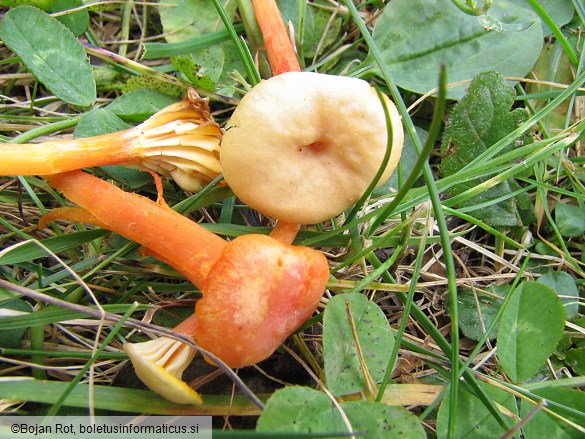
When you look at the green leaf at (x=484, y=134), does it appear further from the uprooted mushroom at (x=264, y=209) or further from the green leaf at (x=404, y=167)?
the uprooted mushroom at (x=264, y=209)

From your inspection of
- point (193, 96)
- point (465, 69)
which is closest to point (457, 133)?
point (465, 69)

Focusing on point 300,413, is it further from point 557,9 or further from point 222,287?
point 557,9

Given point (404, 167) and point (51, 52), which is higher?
point (51, 52)

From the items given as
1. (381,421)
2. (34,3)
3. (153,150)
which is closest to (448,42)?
(153,150)

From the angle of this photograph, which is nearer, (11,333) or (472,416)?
(472,416)

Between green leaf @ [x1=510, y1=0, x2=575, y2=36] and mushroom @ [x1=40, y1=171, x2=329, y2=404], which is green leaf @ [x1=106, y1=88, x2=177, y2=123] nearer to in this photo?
mushroom @ [x1=40, y1=171, x2=329, y2=404]

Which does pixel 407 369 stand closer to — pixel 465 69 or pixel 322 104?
pixel 322 104

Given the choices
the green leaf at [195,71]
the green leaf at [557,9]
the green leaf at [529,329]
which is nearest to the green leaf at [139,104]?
the green leaf at [195,71]

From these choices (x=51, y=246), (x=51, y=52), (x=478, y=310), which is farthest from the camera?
(x=51, y=52)
